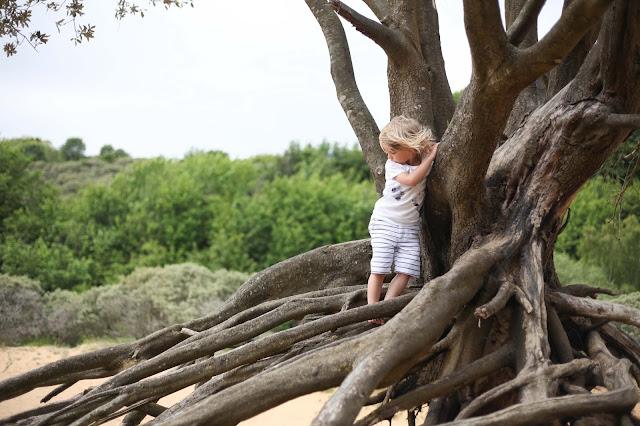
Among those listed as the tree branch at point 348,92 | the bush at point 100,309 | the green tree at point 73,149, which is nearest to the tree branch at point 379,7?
the tree branch at point 348,92

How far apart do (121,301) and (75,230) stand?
6275mm

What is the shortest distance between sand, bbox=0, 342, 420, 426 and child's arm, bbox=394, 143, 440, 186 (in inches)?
191

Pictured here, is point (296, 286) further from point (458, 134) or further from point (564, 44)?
point (564, 44)

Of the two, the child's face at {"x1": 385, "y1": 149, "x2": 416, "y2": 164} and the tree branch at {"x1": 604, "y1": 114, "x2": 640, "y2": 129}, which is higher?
the child's face at {"x1": 385, "y1": 149, "x2": 416, "y2": 164}

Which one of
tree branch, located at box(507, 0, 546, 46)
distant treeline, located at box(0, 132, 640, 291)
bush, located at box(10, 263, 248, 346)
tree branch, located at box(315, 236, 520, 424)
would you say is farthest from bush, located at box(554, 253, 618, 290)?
tree branch, located at box(507, 0, 546, 46)

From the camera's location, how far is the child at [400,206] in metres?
4.46

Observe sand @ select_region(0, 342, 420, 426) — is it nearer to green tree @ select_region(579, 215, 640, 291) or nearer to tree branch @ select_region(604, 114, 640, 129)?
tree branch @ select_region(604, 114, 640, 129)

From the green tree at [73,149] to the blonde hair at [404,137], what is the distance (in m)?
33.6

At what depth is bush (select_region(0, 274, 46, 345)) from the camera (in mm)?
12875

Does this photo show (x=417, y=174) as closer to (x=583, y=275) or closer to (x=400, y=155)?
(x=400, y=155)

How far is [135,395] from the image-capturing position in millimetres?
4141

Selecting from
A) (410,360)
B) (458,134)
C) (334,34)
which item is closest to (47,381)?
(410,360)

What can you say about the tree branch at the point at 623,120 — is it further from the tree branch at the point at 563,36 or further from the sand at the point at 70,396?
the sand at the point at 70,396

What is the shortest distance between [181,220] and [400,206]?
48.0 feet
